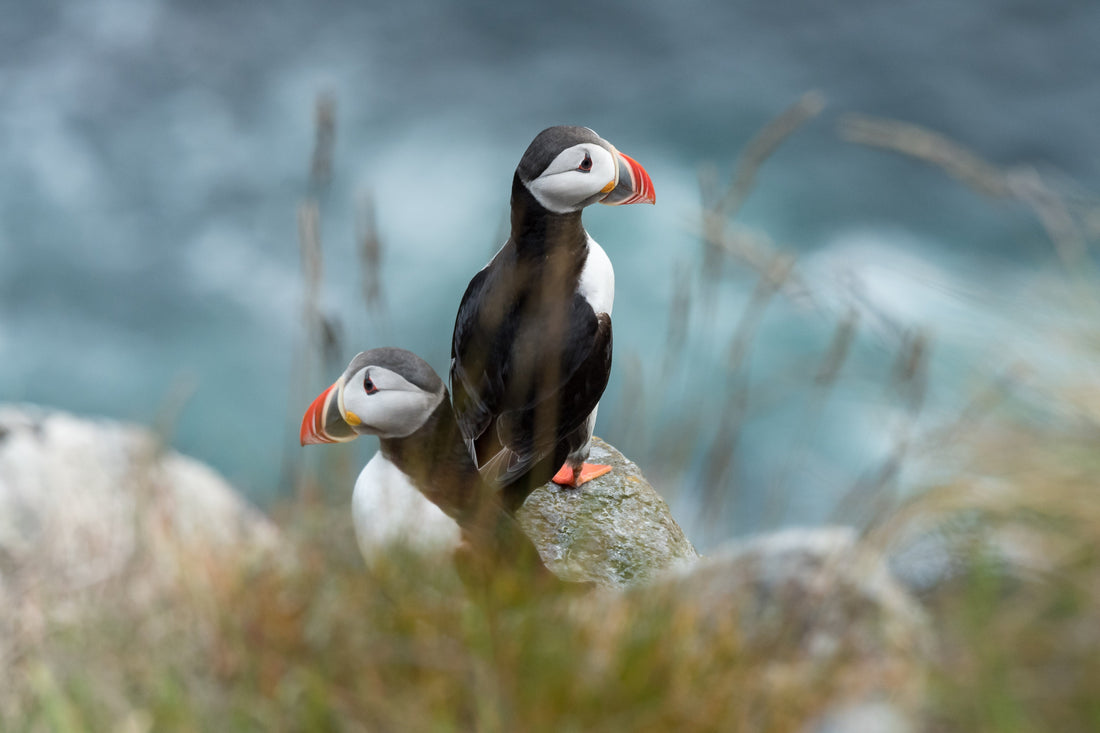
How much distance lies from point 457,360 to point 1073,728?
346cm

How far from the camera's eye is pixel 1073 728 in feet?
6.88

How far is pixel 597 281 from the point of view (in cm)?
493

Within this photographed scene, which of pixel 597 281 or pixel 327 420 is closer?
pixel 327 420

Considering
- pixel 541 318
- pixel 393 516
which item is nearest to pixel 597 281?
pixel 541 318

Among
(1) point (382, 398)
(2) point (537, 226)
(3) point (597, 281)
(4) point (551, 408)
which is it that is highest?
(2) point (537, 226)

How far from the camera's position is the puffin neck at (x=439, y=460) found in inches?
151

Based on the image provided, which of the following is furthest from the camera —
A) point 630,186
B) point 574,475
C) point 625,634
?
point 574,475

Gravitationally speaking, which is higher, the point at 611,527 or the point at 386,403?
the point at 386,403

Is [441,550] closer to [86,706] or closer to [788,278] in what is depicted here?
[86,706]

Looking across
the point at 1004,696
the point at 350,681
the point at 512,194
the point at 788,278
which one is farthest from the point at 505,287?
the point at 1004,696

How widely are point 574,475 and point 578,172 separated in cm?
209

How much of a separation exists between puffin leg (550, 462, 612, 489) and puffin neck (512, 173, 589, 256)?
159 centimetres

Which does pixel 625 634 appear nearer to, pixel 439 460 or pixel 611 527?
pixel 439 460

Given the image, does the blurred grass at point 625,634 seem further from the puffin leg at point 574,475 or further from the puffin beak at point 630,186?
the puffin leg at point 574,475
